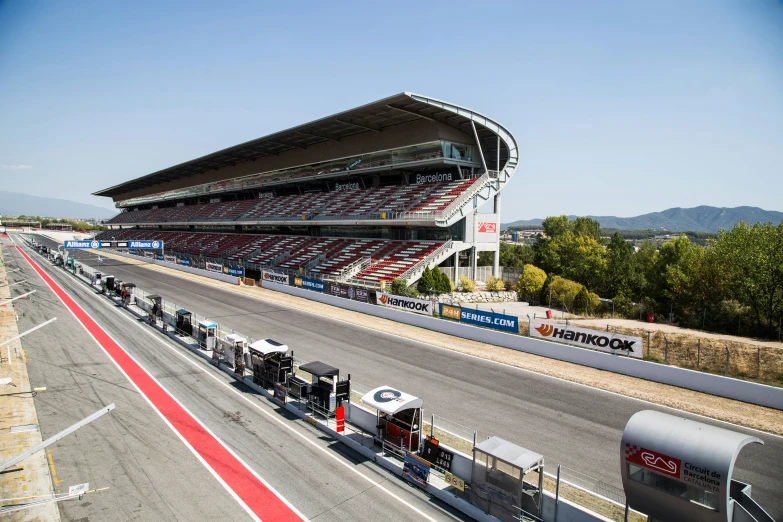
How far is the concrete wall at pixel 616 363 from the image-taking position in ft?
52.8

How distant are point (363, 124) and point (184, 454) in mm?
40189

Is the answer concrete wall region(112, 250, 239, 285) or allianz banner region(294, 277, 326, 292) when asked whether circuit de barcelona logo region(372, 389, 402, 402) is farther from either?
concrete wall region(112, 250, 239, 285)

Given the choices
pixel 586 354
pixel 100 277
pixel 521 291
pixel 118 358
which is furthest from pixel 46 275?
pixel 586 354

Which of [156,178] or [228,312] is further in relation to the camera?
[156,178]

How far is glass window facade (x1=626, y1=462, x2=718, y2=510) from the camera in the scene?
7.30 metres

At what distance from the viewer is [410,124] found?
44250 mm

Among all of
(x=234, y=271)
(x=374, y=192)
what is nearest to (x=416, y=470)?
(x=374, y=192)

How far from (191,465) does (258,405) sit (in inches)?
170

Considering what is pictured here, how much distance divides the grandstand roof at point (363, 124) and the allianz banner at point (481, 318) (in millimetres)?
19372

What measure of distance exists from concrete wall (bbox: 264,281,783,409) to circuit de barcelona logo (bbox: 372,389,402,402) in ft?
42.2

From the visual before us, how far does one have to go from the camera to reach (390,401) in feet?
39.0

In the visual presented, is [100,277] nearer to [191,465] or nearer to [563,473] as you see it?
[191,465]

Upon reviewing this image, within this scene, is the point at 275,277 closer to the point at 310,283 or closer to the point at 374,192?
the point at 310,283

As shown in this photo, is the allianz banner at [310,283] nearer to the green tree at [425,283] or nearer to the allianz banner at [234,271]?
the green tree at [425,283]
